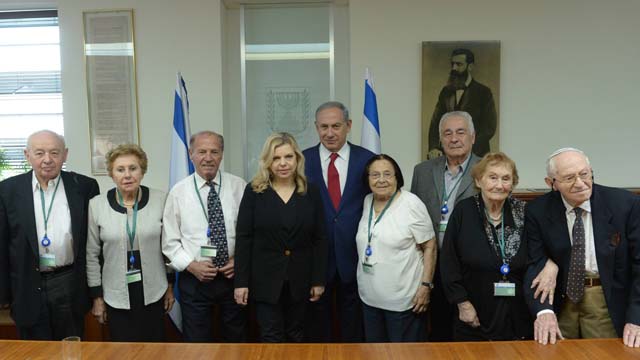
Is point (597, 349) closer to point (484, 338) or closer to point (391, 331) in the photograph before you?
point (484, 338)

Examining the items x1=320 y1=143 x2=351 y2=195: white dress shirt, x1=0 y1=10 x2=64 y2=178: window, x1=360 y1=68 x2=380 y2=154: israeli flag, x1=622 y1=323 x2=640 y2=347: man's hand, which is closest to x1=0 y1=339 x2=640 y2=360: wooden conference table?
x1=622 y1=323 x2=640 y2=347: man's hand

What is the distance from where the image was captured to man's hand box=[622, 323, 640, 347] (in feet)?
6.01

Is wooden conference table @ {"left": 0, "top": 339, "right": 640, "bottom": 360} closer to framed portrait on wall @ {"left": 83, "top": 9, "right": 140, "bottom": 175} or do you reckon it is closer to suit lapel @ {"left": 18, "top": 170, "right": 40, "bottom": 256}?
suit lapel @ {"left": 18, "top": 170, "right": 40, "bottom": 256}

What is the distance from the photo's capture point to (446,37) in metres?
4.41

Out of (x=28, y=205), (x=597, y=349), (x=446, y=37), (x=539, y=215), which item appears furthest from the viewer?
(x=446, y=37)

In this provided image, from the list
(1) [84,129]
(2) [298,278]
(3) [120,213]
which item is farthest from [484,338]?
(1) [84,129]

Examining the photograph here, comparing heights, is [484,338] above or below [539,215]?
below

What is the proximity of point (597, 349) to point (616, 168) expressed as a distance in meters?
3.35

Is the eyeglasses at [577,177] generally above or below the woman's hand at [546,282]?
above

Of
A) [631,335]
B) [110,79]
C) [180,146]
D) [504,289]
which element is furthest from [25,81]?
[631,335]

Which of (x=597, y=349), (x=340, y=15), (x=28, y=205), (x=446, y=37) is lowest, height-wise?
(x=597, y=349)

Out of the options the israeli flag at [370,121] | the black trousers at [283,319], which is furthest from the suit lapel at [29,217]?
the israeli flag at [370,121]

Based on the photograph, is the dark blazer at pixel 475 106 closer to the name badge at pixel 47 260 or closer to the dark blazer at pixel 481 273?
the dark blazer at pixel 481 273

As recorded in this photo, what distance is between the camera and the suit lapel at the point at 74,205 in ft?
8.15
